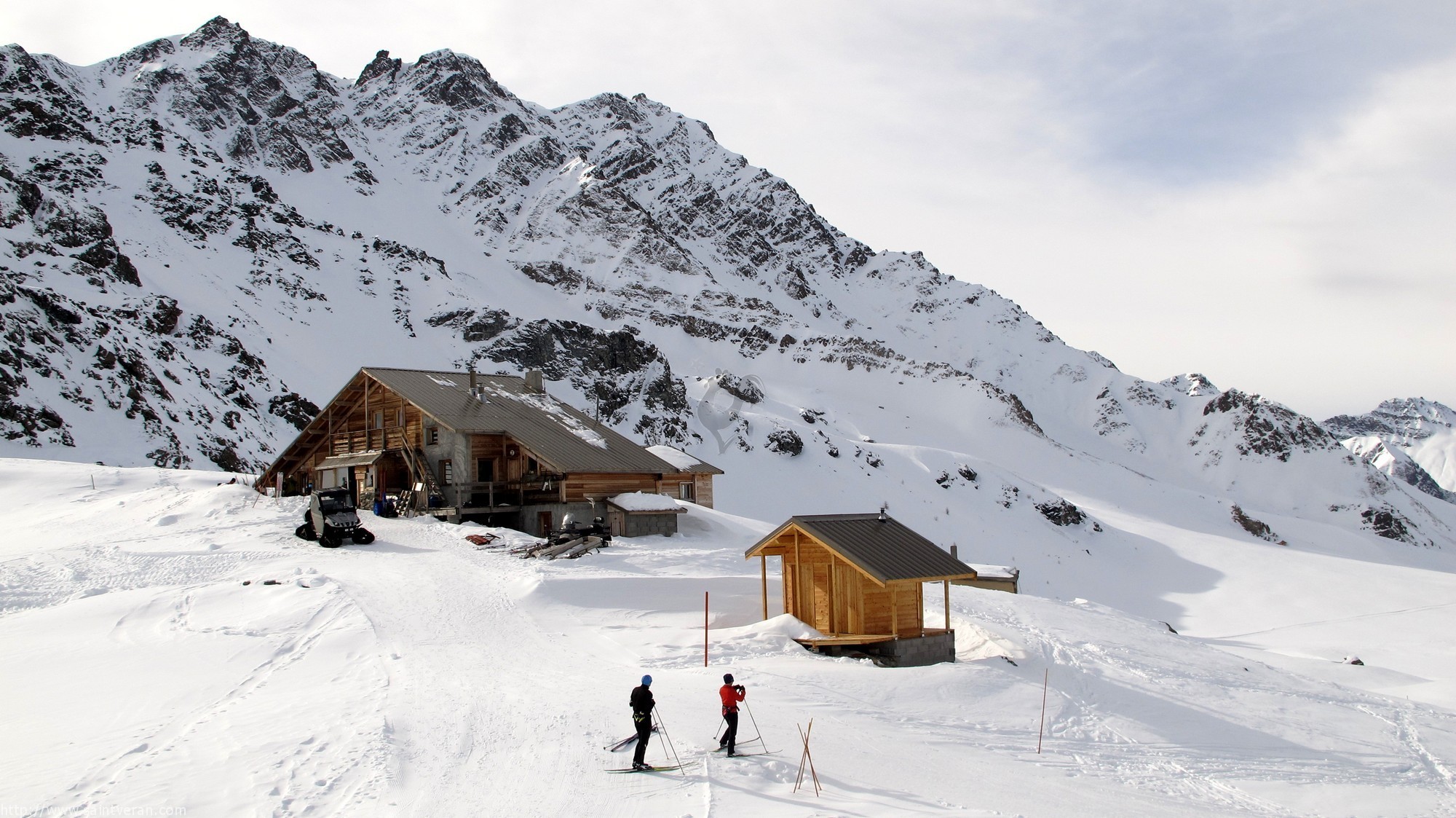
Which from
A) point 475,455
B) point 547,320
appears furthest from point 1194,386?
point 475,455

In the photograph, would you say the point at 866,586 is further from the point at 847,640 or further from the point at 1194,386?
the point at 1194,386

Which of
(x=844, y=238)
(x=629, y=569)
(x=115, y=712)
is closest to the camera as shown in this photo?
(x=115, y=712)

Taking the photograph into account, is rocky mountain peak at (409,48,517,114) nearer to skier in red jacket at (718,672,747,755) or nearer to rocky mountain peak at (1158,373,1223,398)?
rocky mountain peak at (1158,373,1223,398)

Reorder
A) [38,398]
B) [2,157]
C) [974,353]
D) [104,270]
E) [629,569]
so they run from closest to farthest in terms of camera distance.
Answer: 1. [629,569]
2. [38,398]
3. [104,270]
4. [2,157]
5. [974,353]

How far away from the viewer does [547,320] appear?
7331 centimetres

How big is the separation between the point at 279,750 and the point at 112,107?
331 feet

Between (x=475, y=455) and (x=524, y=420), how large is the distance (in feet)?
8.78

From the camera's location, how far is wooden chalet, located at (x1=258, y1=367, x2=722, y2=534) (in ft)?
103

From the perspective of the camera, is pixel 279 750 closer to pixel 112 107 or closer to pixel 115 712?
pixel 115 712

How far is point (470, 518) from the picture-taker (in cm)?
3192

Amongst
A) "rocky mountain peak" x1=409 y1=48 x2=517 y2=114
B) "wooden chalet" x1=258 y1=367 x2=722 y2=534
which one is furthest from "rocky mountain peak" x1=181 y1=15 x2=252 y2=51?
"wooden chalet" x1=258 y1=367 x2=722 y2=534

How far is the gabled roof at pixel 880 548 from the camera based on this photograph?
1772cm

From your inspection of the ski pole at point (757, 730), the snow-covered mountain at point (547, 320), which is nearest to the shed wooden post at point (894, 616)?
the ski pole at point (757, 730)

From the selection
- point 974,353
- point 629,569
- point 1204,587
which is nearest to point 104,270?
point 629,569
